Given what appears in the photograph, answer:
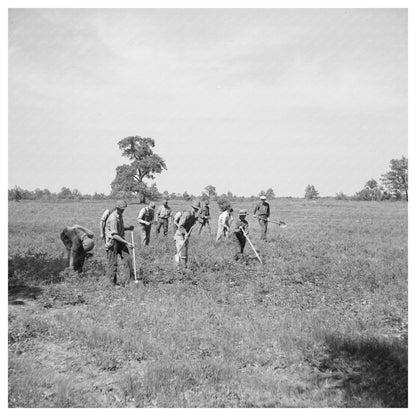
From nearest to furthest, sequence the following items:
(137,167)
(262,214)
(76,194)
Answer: (262,214), (137,167), (76,194)

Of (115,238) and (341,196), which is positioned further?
(341,196)

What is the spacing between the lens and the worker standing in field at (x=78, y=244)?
1003 centimetres

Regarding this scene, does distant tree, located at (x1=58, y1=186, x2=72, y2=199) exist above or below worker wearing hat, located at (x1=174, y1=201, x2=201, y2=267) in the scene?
above

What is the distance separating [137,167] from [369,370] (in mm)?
73595

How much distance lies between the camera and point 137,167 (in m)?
75.5

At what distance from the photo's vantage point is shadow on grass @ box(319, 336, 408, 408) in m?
4.36

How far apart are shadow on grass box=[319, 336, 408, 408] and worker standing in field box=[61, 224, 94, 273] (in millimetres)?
7047

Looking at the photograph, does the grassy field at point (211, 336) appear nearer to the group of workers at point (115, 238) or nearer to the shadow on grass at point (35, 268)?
the shadow on grass at point (35, 268)

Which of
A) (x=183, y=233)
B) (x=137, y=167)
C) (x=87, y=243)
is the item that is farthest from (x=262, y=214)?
(x=137, y=167)

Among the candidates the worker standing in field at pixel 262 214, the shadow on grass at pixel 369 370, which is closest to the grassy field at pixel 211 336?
the shadow on grass at pixel 369 370

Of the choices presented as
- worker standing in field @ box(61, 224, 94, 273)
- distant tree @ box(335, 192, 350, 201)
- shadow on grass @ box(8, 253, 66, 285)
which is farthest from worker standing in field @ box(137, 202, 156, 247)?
distant tree @ box(335, 192, 350, 201)

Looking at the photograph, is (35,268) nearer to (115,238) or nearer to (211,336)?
(115,238)

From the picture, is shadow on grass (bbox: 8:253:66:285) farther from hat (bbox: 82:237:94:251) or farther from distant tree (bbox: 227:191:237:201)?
distant tree (bbox: 227:191:237:201)
